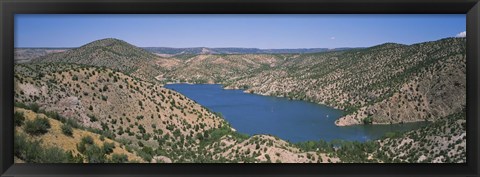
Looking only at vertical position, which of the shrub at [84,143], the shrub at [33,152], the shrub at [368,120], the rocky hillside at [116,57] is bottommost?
the shrub at [368,120]

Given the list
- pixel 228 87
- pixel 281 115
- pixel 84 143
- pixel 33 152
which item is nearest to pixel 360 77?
pixel 281 115

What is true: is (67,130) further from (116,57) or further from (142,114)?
(116,57)

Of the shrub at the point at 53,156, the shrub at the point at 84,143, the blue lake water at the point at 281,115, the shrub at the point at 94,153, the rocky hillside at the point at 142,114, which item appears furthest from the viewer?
the blue lake water at the point at 281,115

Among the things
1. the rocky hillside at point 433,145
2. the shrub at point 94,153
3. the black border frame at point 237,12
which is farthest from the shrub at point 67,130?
the rocky hillside at point 433,145

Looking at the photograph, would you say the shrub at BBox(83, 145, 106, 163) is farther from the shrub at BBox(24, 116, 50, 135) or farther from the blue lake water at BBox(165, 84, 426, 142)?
the blue lake water at BBox(165, 84, 426, 142)

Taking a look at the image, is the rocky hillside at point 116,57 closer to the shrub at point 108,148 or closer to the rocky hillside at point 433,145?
the rocky hillside at point 433,145

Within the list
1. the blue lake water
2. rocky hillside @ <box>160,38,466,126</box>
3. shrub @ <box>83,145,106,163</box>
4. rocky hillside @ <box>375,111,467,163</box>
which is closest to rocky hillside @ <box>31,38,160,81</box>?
rocky hillside @ <box>160,38,466,126</box>

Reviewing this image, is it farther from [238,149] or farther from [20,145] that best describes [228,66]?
[20,145]

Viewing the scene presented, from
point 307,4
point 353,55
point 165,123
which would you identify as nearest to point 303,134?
point 353,55
